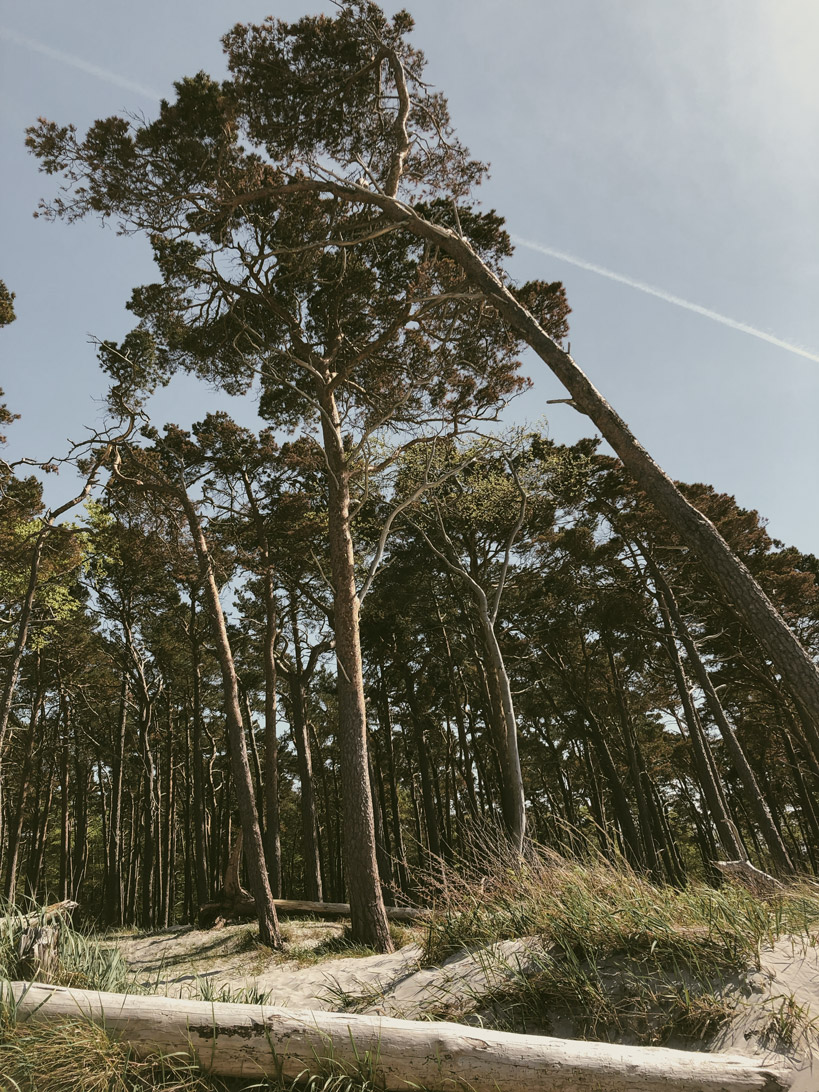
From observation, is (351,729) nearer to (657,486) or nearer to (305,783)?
(657,486)

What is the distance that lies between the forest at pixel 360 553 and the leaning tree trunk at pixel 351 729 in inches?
1.8

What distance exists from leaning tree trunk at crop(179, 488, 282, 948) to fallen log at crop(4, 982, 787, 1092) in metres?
7.25

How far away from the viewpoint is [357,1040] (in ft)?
9.95

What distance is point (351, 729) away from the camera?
8711mm

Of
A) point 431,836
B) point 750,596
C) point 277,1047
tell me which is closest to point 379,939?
point 277,1047

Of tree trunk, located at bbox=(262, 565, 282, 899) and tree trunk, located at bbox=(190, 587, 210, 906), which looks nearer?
tree trunk, located at bbox=(262, 565, 282, 899)

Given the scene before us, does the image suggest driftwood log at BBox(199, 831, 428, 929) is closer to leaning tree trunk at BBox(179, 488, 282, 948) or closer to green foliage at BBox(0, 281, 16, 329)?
leaning tree trunk at BBox(179, 488, 282, 948)

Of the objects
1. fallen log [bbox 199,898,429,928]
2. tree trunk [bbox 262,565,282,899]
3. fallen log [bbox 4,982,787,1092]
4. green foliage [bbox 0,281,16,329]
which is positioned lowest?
fallen log [bbox 199,898,429,928]

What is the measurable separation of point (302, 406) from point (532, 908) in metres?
9.40

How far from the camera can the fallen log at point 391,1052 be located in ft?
9.04

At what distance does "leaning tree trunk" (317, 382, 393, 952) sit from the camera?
814 centimetres

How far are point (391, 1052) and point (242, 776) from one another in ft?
27.1

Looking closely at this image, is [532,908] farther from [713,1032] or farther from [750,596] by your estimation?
[750,596]

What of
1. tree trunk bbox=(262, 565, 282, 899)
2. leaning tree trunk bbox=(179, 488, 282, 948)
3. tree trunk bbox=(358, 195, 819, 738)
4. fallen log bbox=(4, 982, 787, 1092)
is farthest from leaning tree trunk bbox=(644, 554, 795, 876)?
fallen log bbox=(4, 982, 787, 1092)
